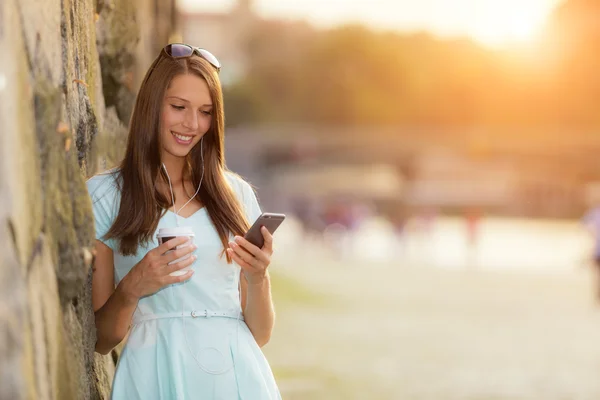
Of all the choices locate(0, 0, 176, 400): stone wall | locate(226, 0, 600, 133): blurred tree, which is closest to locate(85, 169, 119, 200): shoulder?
locate(0, 0, 176, 400): stone wall

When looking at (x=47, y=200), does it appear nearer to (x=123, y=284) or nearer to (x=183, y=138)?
(x=123, y=284)

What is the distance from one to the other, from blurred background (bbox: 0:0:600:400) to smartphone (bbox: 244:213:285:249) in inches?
15.2

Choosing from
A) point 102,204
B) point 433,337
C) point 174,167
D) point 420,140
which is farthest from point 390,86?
point 102,204

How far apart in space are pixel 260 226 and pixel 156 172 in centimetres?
35

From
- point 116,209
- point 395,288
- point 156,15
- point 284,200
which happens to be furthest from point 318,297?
point 284,200

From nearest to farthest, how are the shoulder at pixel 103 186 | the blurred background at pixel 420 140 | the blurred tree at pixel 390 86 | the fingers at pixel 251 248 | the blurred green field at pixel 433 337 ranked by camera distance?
the fingers at pixel 251 248
the shoulder at pixel 103 186
the blurred green field at pixel 433 337
the blurred background at pixel 420 140
the blurred tree at pixel 390 86

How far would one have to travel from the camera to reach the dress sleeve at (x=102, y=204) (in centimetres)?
281

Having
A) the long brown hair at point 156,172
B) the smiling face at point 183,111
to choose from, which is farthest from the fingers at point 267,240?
the smiling face at point 183,111

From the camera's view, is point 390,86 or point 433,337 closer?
point 433,337

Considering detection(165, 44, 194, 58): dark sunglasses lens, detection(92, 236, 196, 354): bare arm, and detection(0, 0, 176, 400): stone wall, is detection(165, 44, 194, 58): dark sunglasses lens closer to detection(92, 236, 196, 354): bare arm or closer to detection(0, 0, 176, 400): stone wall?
detection(0, 0, 176, 400): stone wall

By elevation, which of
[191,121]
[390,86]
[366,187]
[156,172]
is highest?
[390,86]

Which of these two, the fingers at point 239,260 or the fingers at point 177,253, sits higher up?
the fingers at point 177,253

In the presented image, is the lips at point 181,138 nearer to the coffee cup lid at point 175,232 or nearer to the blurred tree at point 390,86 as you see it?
the coffee cup lid at point 175,232

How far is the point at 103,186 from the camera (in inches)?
113
